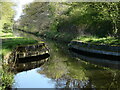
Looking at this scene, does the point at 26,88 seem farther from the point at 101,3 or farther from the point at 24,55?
the point at 101,3

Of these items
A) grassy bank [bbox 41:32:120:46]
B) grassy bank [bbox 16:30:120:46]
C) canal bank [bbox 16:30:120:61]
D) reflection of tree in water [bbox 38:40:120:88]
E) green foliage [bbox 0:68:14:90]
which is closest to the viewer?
green foliage [bbox 0:68:14:90]

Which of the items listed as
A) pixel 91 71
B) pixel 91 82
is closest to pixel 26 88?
pixel 91 82

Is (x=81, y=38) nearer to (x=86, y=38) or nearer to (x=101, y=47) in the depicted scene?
(x=86, y=38)

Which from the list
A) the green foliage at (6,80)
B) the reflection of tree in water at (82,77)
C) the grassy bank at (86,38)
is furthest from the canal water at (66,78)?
the grassy bank at (86,38)

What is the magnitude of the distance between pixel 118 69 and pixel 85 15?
19.7m

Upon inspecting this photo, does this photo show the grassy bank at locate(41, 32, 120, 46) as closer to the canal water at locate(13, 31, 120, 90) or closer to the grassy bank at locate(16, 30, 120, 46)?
the grassy bank at locate(16, 30, 120, 46)

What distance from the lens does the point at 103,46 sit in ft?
62.8

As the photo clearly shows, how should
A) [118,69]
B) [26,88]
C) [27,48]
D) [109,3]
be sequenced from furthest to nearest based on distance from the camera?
[109,3], [27,48], [118,69], [26,88]

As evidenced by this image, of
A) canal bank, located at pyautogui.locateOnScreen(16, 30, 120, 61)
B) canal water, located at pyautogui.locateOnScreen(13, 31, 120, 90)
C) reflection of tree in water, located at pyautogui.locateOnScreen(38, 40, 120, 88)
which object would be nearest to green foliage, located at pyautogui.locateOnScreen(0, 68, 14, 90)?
canal water, located at pyautogui.locateOnScreen(13, 31, 120, 90)

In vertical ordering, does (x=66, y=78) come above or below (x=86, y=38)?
below

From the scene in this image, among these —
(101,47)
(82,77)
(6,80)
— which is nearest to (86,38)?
(101,47)

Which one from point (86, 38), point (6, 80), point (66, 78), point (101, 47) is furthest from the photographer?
point (86, 38)

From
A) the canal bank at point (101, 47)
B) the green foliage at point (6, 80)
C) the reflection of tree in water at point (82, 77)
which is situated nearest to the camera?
the green foliage at point (6, 80)

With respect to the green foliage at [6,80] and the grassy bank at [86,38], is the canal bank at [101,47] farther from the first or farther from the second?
the green foliage at [6,80]
